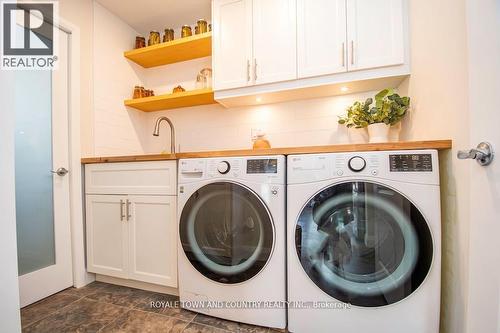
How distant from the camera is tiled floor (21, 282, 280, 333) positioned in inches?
45.0

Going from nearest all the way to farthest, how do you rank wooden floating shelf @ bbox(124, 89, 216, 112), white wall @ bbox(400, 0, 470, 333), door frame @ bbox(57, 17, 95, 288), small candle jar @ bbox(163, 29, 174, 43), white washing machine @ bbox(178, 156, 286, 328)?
1. white wall @ bbox(400, 0, 470, 333)
2. white washing machine @ bbox(178, 156, 286, 328)
3. door frame @ bbox(57, 17, 95, 288)
4. wooden floating shelf @ bbox(124, 89, 216, 112)
5. small candle jar @ bbox(163, 29, 174, 43)

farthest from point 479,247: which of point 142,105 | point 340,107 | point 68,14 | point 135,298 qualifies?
point 68,14

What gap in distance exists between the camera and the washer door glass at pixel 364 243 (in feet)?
2.96

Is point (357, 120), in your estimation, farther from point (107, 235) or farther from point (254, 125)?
point (107, 235)

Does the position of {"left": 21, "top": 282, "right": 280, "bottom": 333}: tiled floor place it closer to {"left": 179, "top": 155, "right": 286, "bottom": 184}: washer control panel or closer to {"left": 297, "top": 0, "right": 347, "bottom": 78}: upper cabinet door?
{"left": 179, "top": 155, "right": 286, "bottom": 184}: washer control panel

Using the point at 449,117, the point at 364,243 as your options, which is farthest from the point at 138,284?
the point at 449,117

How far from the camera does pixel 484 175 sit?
2.10 feet

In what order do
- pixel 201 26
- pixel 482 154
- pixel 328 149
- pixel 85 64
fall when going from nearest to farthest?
pixel 482 154 < pixel 328 149 < pixel 85 64 < pixel 201 26

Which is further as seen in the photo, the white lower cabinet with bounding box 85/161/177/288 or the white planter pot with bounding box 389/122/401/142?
the white planter pot with bounding box 389/122/401/142

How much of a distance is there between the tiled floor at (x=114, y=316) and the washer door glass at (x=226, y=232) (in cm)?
26

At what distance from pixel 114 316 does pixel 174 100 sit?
163 cm

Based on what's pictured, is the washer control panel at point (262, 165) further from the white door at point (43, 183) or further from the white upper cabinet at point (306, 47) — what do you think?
the white door at point (43, 183)

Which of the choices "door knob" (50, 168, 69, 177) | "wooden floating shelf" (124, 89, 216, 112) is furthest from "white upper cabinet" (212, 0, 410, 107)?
"door knob" (50, 168, 69, 177)

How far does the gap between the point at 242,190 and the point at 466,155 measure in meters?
0.84
